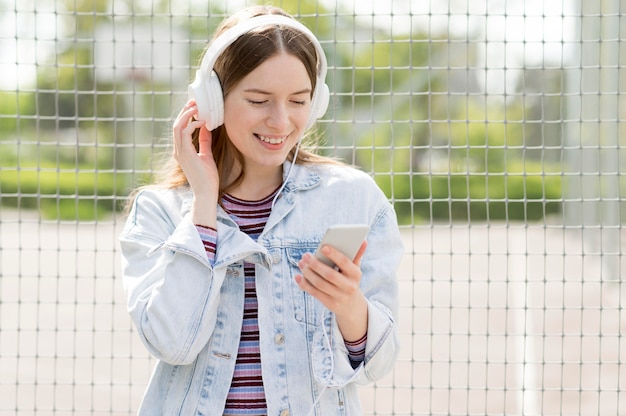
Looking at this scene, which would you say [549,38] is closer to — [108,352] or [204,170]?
[204,170]

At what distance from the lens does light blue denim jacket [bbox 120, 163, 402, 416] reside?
2039 millimetres

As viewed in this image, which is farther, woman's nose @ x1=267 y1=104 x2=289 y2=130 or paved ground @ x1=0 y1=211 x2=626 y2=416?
paved ground @ x1=0 y1=211 x2=626 y2=416

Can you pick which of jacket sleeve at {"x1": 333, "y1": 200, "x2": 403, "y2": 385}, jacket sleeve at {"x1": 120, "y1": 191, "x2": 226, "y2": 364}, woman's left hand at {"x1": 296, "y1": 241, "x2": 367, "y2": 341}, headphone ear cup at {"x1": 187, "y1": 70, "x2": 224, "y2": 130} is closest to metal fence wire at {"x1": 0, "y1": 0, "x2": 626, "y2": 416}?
headphone ear cup at {"x1": 187, "y1": 70, "x2": 224, "y2": 130}

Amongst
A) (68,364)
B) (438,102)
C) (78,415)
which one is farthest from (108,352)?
(438,102)

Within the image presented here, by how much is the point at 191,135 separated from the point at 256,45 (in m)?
0.29

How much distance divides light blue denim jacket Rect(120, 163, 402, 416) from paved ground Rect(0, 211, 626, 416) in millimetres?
1279

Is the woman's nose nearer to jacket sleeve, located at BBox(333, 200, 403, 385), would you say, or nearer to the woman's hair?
the woman's hair

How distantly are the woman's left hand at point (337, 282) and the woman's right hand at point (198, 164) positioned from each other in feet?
0.94

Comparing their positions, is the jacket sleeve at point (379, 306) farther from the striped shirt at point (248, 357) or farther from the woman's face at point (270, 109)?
the woman's face at point (270, 109)

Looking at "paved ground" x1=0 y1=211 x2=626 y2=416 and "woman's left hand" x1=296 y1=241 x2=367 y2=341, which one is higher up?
"woman's left hand" x1=296 y1=241 x2=367 y2=341

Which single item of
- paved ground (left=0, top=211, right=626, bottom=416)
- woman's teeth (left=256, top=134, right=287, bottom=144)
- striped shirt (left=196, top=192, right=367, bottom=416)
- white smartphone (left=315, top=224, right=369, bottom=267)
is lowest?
paved ground (left=0, top=211, right=626, bottom=416)

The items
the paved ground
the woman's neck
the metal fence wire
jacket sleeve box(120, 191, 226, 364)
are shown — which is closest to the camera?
jacket sleeve box(120, 191, 226, 364)

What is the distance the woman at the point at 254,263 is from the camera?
80.6 inches

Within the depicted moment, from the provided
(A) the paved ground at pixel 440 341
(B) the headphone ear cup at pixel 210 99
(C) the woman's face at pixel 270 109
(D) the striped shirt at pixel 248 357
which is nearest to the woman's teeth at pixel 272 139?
(C) the woman's face at pixel 270 109
